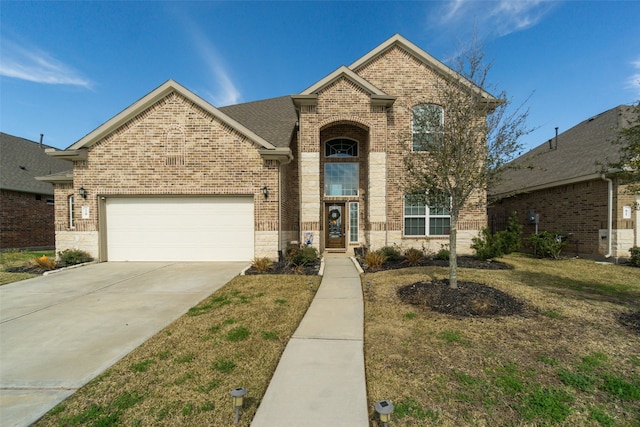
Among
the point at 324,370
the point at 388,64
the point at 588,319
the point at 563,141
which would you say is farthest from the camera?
the point at 563,141

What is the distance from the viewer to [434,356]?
145 inches

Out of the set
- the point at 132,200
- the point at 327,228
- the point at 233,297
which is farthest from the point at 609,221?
the point at 132,200

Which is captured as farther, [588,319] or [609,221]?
[609,221]

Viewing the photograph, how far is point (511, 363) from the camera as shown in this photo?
3523mm

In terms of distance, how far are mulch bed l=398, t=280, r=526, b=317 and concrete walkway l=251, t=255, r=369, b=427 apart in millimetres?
1375

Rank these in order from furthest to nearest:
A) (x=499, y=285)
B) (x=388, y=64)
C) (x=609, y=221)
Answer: (x=388, y=64), (x=609, y=221), (x=499, y=285)

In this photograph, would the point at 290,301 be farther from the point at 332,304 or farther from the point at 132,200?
the point at 132,200

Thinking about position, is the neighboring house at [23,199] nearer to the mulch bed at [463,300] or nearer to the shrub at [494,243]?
the mulch bed at [463,300]

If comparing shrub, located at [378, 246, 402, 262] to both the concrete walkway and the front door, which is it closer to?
the front door

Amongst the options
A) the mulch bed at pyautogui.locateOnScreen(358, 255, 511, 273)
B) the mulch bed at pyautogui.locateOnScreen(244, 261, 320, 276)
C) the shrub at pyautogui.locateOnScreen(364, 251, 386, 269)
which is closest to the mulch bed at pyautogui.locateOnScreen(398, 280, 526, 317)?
the shrub at pyautogui.locateOnScreen(364, 251, 386, 269)

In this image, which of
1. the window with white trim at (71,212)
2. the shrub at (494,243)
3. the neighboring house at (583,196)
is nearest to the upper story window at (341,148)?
the neighboring house at (583,196)

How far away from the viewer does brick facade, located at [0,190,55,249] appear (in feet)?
48.1

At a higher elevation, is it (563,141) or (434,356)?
(563,141)

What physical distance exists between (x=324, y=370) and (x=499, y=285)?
551cm
